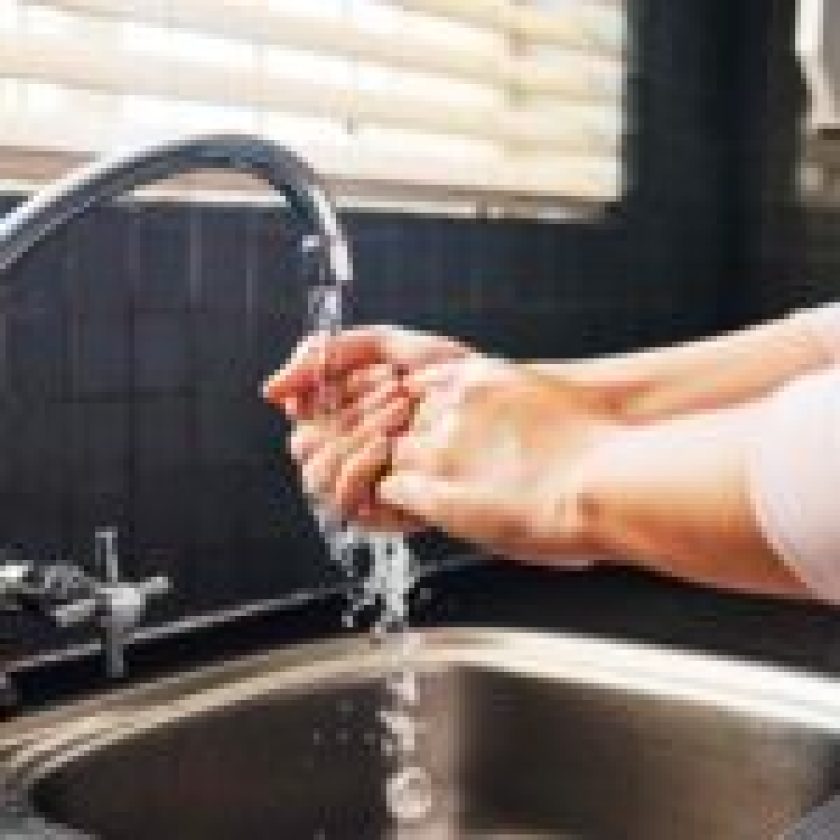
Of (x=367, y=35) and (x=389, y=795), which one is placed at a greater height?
(x=367, y=35)

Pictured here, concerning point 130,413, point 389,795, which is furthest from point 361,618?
point 130,413

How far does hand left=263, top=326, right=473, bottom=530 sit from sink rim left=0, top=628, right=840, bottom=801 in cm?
42

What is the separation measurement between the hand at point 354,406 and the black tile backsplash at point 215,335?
1.70ft

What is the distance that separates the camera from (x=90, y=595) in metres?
1.08

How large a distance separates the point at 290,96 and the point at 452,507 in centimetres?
85

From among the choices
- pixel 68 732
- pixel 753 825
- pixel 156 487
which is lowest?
pixel 753 825

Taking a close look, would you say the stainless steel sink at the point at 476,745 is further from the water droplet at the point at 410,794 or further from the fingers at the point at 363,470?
the fingers at the point at 363,470

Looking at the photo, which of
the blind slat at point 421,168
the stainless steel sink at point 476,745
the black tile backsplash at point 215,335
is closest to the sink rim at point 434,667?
the stainless steel sink at point 476,745

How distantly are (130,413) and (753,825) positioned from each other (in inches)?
21.8

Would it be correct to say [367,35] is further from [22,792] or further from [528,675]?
[22,792]

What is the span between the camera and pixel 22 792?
0.96 meters

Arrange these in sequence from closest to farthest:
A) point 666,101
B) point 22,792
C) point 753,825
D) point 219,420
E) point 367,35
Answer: point 22,792 → point 753,825 → point 219,420 → point 367,35 → point 666,101

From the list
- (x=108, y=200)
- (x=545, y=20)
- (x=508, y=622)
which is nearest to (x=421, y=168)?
(x=545, y=20)

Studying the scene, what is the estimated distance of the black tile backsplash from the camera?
1.18 m
